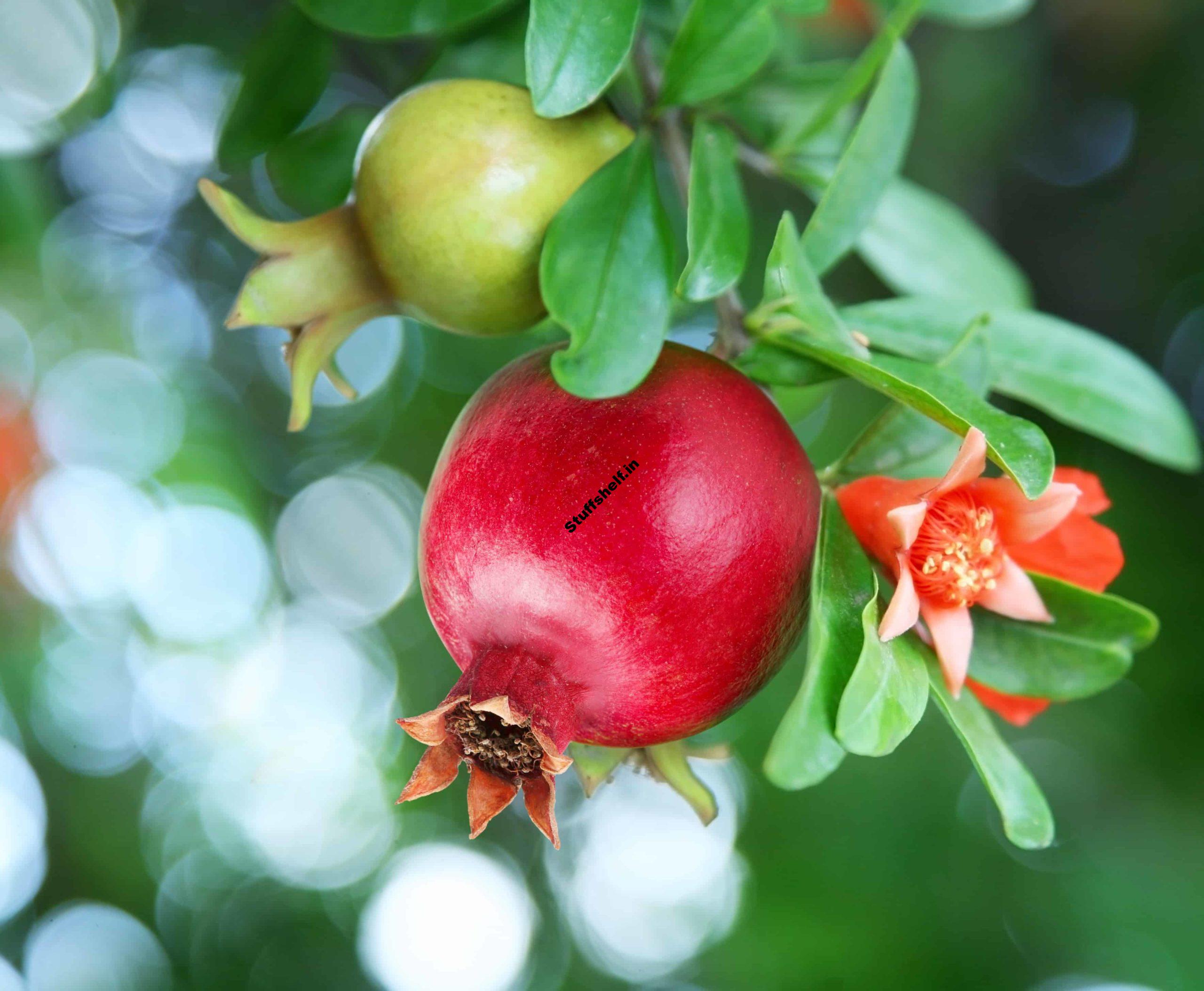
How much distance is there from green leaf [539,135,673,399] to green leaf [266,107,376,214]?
442 millimetres

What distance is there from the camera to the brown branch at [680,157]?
0.87 metres

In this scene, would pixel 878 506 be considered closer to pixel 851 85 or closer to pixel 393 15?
pixel 851 85

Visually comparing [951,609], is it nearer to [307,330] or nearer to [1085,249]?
[307,330]

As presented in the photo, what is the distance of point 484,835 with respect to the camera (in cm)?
268

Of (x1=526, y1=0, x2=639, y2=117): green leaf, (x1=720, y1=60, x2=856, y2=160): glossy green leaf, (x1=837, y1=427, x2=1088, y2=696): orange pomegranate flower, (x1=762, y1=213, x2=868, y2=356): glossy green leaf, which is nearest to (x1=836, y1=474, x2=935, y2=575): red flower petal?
(x1=837, y1=427, x2=1088, y2=696): orange pomegranate flower

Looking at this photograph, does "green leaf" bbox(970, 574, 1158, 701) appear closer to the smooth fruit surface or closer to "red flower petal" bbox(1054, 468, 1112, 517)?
"red flower petal" bbox(1054, 468, 1112, 517)

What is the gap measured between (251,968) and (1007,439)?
2948mm

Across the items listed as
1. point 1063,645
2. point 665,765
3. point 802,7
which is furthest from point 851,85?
point 665,765

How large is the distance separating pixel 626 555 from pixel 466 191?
32cm

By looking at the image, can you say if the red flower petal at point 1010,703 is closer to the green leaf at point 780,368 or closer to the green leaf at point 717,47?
the green leaf at point 780,368

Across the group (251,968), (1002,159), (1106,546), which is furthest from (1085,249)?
(251,968)

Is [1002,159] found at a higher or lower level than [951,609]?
lower

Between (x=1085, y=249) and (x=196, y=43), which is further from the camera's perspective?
(x=1085, y=249)

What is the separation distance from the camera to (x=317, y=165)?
115cm
